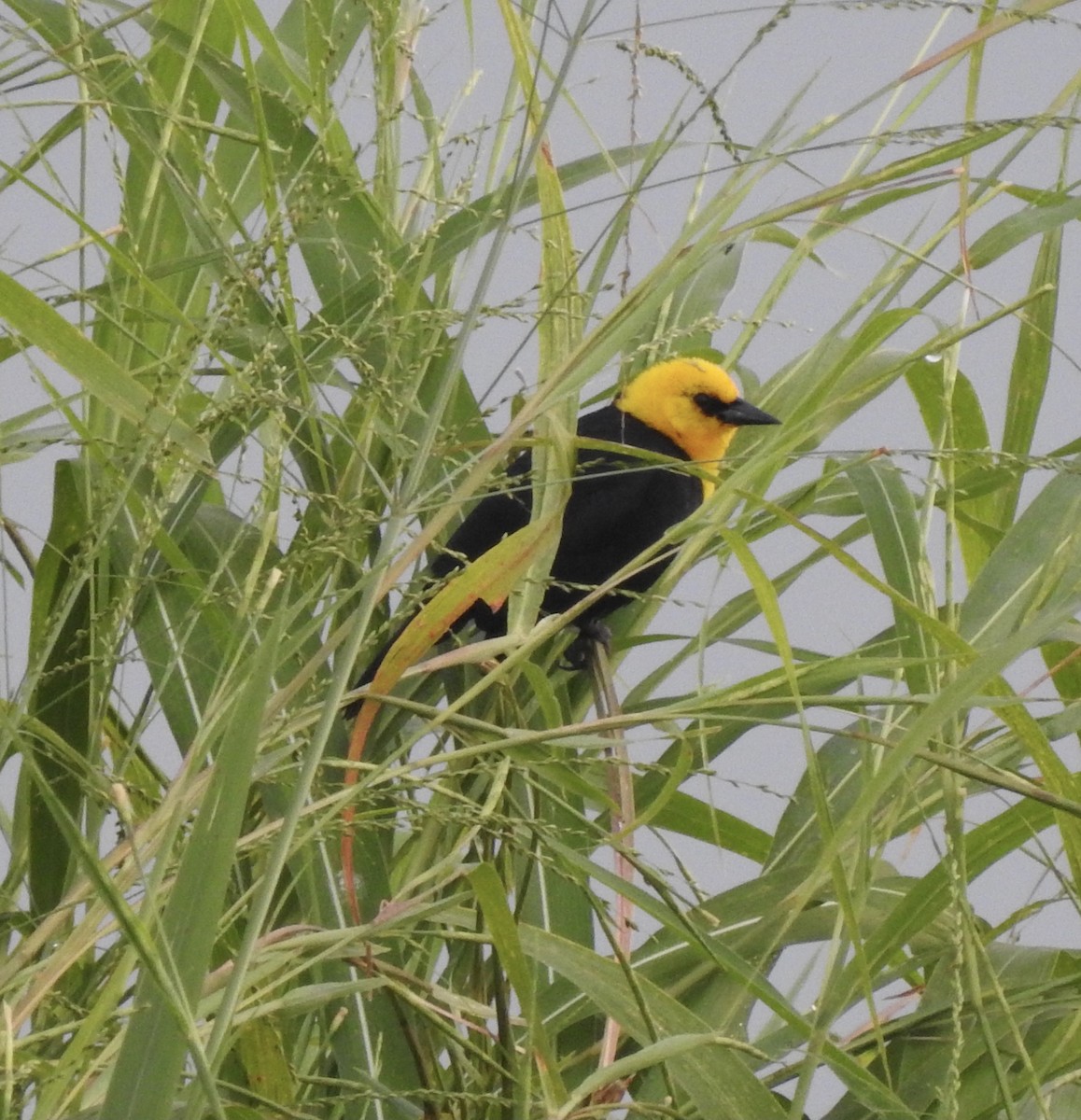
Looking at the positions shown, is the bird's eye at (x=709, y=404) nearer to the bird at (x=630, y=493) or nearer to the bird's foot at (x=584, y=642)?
the bird at (x=630, y=493)

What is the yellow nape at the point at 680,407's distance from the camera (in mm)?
1907

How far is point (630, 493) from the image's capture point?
5.67 feet

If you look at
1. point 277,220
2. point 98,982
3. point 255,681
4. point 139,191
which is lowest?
point 98,982

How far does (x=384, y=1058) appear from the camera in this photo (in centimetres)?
81

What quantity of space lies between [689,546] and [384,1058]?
0.39 metres

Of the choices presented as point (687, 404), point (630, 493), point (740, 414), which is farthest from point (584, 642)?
point (687, 404)

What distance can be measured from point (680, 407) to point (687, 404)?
0.01 meters

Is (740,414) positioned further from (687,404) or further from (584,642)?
(584,642)

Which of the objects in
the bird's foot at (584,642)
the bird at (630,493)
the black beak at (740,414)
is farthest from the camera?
the black beak at (740,414)

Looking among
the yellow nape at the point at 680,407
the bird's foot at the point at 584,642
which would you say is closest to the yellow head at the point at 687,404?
the yellow nape at the point at 680,407

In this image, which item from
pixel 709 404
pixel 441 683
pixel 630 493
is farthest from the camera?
pixel 709 404

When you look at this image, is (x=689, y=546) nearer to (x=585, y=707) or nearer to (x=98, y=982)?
(x=585, y=707)

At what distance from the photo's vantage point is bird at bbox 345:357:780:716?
1484mm

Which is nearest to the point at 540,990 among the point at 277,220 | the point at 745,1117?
the point at 745,1117
